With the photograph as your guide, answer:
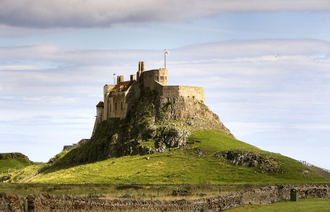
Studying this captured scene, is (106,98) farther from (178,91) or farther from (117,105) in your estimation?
(178,91)

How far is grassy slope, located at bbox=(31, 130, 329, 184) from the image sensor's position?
10938 centimetres

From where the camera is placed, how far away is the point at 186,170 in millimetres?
117750

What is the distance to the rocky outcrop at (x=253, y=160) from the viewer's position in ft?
371

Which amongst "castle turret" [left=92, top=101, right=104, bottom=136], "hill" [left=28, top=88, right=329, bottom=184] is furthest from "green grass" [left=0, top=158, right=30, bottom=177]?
"castle turret" [left=92, top=101, right=104, bottom=136]

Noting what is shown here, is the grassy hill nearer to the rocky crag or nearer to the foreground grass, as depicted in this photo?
the rocky crag

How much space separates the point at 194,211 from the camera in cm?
4491

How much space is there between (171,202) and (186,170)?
241ft

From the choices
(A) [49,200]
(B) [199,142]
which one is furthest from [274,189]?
(B) [199,142]

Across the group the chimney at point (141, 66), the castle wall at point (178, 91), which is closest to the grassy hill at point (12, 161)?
the chimney at point (141, 66)

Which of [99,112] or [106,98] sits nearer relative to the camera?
[106,98]

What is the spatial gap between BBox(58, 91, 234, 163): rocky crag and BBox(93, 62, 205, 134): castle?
1.48m

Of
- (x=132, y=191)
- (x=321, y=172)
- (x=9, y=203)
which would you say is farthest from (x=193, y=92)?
(x=9, y=203)

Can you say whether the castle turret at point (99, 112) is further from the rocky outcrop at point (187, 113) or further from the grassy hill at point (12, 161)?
the rocky outcrop at point (187, 113)

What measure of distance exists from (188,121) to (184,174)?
27466 mm
